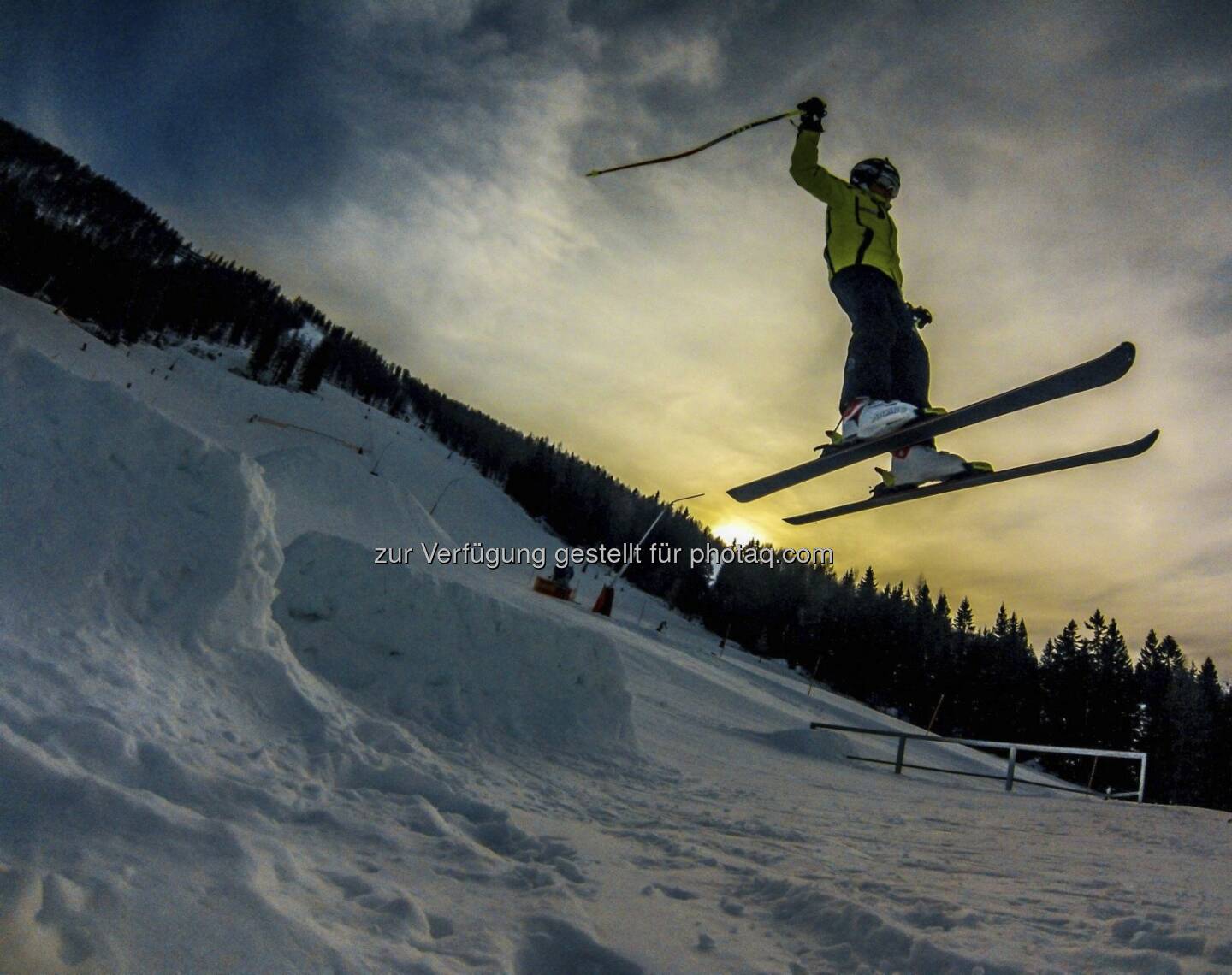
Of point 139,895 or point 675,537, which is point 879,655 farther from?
point 139,895

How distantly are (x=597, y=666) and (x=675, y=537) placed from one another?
81.1 metres

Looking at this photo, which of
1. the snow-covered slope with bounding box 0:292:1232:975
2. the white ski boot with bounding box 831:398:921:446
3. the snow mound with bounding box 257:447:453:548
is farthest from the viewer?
the snow mound with bounding box 257:447:453:548

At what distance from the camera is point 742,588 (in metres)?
73.3

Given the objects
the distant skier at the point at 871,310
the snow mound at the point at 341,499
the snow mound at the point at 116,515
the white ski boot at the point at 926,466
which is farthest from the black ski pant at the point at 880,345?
the snow mound at the point at 341,499

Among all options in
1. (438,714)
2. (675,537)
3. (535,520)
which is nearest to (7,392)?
(438,714)

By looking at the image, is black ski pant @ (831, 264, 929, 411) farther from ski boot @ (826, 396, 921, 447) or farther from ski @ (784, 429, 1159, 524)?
ski @ (784, 429, 1159, 524)

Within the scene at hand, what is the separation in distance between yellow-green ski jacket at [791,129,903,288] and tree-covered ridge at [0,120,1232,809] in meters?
34.9

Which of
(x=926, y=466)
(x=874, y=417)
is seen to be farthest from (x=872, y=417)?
(x=926, y=466)

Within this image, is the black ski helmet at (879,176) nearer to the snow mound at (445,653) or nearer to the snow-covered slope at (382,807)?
the snow-covered slope at (382,807)

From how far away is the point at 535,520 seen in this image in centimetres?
7275

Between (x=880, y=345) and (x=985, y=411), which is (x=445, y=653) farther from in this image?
(x=985, y=411)

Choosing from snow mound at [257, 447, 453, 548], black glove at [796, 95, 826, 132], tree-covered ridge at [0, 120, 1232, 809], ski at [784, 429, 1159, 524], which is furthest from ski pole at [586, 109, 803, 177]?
tree-covered ridge at [0, 120, 1232, 809]

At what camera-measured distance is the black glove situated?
4762 millimetres

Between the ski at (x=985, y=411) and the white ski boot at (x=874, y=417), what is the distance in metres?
0.09
